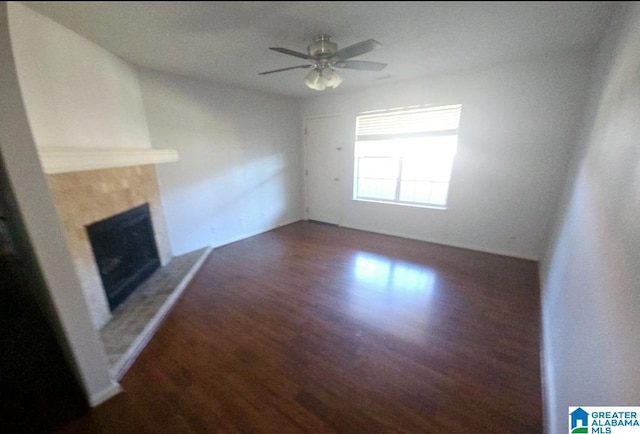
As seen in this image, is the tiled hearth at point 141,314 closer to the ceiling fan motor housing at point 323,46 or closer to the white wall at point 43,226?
the white wall at point 43,226

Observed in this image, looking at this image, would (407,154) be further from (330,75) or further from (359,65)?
(330,75)

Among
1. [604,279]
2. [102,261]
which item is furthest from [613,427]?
[102,261]

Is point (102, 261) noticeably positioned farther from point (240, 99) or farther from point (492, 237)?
point (492, 237)

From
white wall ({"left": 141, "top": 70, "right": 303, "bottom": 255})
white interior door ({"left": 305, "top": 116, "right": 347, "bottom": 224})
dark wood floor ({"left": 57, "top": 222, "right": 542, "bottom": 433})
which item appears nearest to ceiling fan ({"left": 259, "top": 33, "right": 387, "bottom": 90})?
white wall ({"left": 141, "top": 70, "right": 303, "bottom": 255})

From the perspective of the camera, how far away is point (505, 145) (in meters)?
3.00

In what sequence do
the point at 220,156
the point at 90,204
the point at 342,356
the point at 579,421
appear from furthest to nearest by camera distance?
the point at 220,156 < the point at 90,204 < the point at 342,356 < the point at 579,421

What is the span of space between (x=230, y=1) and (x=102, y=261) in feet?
8.40

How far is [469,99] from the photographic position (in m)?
3.10

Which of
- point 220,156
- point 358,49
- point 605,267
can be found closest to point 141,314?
point 220,156

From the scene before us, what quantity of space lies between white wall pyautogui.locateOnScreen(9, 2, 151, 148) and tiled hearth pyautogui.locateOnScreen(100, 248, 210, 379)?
144 centimetres

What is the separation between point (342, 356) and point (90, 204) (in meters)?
2.36

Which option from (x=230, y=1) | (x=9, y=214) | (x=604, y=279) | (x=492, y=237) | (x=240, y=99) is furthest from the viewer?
(x=240, y=99)

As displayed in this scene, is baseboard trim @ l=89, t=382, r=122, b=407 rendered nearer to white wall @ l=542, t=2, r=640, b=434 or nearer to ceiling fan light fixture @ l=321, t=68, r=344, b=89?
white wall @ l=542, t=2, r=640, b=434

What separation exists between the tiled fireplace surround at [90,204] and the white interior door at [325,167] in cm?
293
